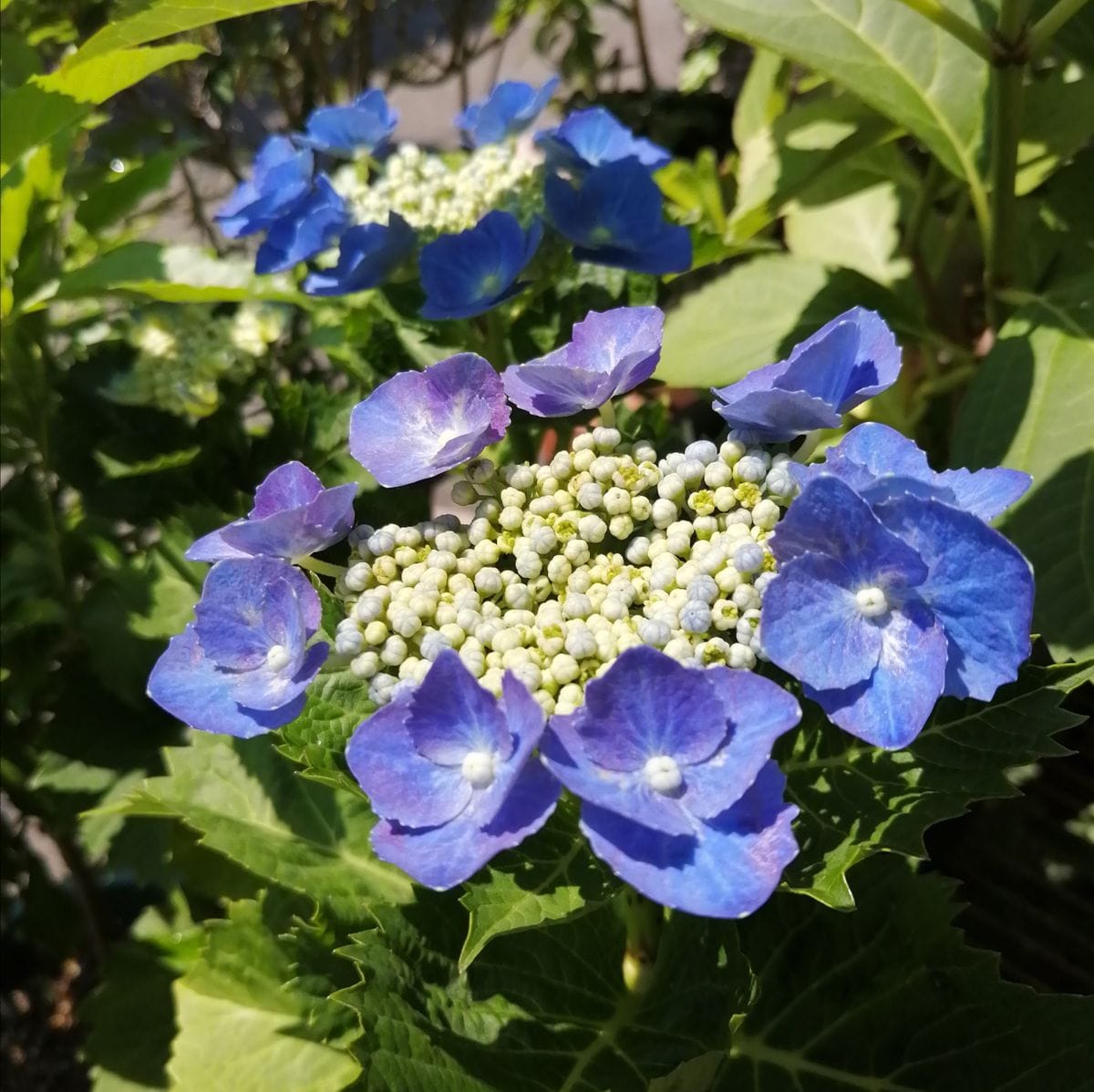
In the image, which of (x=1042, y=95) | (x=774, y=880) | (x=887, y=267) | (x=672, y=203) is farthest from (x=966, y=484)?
(x=672, y=203)

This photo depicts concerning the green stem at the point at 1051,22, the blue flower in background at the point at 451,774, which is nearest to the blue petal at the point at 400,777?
the blue flower in background at the point at 451,774

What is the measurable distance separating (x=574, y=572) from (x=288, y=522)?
0.54 ft

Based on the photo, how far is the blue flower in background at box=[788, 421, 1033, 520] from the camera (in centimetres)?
51

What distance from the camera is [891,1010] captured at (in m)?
0.80

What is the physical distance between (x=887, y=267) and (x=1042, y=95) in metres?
0.33

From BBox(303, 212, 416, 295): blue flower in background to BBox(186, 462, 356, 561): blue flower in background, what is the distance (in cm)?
35

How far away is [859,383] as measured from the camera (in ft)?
1.94

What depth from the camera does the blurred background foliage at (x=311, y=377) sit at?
2.73 ft

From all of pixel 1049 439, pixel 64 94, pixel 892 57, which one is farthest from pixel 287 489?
pixel 892 57

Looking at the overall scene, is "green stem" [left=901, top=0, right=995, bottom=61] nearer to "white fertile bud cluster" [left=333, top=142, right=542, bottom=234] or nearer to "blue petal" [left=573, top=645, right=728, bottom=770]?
"white fertile bud cluster" [left=333, top=142, right=542, bottom=234]

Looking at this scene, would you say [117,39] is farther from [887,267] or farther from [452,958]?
[887,267]

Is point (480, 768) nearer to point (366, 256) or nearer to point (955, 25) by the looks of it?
point (366, 256)

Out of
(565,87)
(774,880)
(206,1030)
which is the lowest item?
(206,1030)

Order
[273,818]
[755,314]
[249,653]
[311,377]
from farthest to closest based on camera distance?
[311,377] < [755,314] < [273,818] < [249,653]
